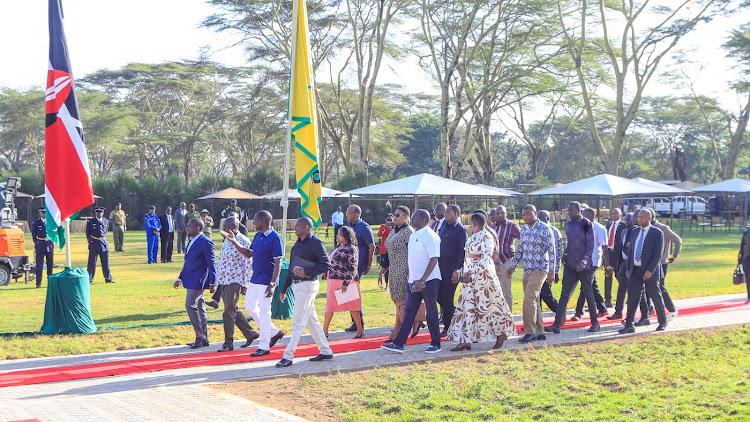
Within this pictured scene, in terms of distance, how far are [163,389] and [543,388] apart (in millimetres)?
3615

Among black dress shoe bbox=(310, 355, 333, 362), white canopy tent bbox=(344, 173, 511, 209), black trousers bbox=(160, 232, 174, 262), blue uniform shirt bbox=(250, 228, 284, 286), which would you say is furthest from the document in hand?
black trousers bbox=(160, 232, 174, 262)

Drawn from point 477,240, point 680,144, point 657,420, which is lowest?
point 657,420

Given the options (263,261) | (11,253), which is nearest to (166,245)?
(11,253)

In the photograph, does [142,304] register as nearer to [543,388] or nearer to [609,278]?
[609,278]

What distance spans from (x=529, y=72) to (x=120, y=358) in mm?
32091

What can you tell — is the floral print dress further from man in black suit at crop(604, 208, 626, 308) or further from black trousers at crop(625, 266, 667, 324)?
man in black suit at crop(604, 208, 626, 308)

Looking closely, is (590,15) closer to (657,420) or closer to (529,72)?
(529,72)

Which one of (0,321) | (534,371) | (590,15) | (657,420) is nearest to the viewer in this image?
(657,420)

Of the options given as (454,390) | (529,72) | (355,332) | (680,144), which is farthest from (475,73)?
(454,390)

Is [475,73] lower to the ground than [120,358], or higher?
higher

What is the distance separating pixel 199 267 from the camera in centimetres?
916

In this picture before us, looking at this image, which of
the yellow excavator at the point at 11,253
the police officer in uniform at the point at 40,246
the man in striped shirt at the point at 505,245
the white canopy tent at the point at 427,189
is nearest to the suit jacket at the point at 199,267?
the man in striped shirt at the point at 505,245

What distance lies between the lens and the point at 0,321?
37.3 ft

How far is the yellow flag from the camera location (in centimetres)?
1125
